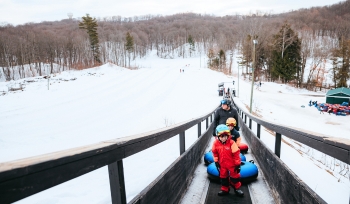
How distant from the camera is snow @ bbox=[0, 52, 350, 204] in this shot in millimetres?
5805

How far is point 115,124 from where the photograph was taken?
16406mm

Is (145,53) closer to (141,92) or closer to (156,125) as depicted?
(141,92)

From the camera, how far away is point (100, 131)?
14.6 metres

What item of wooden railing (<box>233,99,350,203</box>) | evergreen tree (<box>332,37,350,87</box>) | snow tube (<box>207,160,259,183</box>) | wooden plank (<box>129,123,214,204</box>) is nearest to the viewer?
wooden railing (<box>233,99,350,203</box>)

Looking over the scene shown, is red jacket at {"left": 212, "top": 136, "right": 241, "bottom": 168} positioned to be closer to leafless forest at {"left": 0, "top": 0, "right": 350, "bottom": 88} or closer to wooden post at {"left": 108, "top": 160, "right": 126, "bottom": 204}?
wooden post at {"left": 108, "top": 160, "right": 126, "bottom": 204}

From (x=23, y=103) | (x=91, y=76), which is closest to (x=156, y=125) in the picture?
(x=23, y=103)

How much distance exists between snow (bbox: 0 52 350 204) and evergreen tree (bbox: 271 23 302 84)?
17.9 m

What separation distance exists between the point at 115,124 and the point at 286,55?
4914 cm

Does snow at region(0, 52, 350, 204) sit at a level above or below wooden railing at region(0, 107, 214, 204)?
below

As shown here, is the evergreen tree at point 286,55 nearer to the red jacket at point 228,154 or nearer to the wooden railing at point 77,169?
the red jacket at point 228,154

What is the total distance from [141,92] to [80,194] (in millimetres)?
23500

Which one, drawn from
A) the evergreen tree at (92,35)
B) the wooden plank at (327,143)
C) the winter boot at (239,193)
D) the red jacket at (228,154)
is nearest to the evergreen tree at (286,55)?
the evergreen tree at (92,35)

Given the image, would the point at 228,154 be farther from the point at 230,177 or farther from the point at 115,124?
the point at 115,124

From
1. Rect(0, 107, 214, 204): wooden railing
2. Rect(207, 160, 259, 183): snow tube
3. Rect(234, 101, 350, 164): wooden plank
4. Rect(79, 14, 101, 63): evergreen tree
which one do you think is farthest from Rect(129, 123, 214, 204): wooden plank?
Rect(79, 14, 101, 63): evergreen tree
